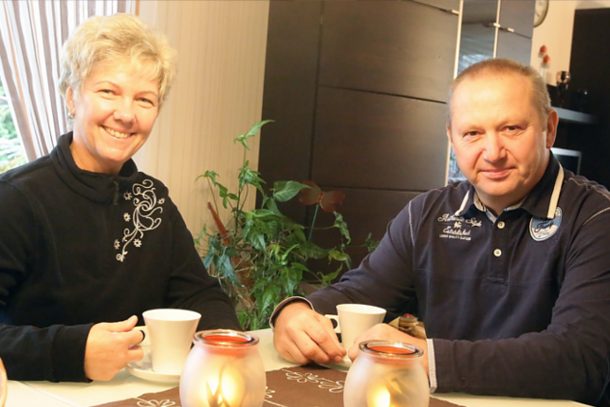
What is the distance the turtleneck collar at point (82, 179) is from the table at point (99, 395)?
0.46 meters

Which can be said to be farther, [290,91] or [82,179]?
[290,91]

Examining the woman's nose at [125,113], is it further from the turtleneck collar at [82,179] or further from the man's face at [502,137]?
the man's face at [502,137]

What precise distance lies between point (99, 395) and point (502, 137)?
40.5 inches

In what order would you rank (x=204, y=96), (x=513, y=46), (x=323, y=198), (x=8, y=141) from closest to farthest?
(x=8, y=141) → (x=323, y=198) → (x=204, y=96) → (x=513, y=46)

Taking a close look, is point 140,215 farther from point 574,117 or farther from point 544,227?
point 574,117

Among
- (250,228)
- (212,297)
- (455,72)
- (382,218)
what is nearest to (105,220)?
(212,297)

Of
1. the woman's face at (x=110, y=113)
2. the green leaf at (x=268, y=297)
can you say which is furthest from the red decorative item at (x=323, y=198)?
the woman's face at (x=110, y=113)

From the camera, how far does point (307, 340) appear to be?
1.16 metres

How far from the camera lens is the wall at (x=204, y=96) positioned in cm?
301

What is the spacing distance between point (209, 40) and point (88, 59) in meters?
1.82

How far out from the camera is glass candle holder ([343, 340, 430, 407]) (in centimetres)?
74

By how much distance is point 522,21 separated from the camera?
4504 mm

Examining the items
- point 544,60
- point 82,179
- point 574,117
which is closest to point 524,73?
point 82,179

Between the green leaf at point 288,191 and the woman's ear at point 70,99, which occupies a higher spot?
the woman's ear at point 70,99
